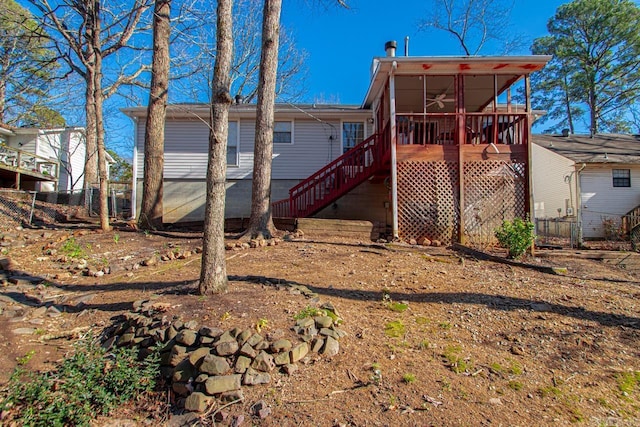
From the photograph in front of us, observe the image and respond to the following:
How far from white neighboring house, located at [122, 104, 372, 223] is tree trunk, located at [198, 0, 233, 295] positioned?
29.7 feet

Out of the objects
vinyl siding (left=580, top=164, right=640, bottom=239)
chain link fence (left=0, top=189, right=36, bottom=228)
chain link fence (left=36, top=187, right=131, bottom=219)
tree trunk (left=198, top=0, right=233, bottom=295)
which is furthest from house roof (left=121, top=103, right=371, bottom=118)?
vinyl siding (left=580, top=164, right=640, bottom=239)

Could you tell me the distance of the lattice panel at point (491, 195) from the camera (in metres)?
9.32

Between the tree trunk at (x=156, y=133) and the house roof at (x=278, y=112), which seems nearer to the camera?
the tree trunk at (x=156, y=133)

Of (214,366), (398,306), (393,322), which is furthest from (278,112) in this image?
(214,366)

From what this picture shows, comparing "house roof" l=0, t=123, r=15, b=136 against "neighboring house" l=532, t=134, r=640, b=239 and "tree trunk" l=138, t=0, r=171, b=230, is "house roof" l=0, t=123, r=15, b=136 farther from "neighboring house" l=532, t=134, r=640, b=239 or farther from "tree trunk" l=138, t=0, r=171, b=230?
"neighboring house" l=532, t=134, r=640, b=239

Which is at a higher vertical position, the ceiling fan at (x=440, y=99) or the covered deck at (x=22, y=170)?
the ceiling fan at (x=440, y=99)

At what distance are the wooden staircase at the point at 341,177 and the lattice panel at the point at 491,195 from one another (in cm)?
237

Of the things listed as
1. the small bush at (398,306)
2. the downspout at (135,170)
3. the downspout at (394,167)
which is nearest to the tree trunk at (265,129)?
the downspout at (394,167)

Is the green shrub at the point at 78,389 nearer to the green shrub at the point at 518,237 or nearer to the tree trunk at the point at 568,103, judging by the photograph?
the green shrub at the point at 518,237

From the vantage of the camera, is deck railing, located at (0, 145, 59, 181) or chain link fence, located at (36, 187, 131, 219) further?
deck railing, located at (0, 145, 59, 181)

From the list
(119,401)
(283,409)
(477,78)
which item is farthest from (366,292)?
(477,78)

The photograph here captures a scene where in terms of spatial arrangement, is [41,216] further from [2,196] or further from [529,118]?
[529,118]

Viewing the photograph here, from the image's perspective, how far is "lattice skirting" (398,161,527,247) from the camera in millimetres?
9289

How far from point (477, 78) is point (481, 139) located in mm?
1792
